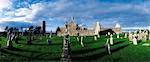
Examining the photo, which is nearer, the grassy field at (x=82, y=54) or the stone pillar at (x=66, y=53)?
the stone pillar at (x=66, y=53)

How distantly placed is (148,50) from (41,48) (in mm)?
18188

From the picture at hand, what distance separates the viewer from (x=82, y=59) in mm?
52156

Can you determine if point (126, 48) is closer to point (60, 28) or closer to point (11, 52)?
point (11, 52)

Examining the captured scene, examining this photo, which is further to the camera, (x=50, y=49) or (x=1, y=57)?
(x=50, y=49)

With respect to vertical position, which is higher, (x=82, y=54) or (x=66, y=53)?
(x=66, y=53)

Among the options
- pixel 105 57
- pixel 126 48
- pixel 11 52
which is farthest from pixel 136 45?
pixel 11 52

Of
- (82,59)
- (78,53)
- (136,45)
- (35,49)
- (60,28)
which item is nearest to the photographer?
(82,59)

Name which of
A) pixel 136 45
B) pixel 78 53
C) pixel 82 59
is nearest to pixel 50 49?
pixel 78 53

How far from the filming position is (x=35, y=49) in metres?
60.4

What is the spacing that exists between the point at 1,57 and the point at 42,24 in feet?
377

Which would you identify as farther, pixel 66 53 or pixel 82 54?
pixel 82 54

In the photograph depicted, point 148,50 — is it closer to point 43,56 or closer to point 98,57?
point 98,57

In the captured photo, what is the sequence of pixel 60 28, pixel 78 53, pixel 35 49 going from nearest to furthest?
1. pixel 78 53
2. pixel 35 49
3. pixel 60 28

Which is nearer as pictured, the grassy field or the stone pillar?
the stone pillar
